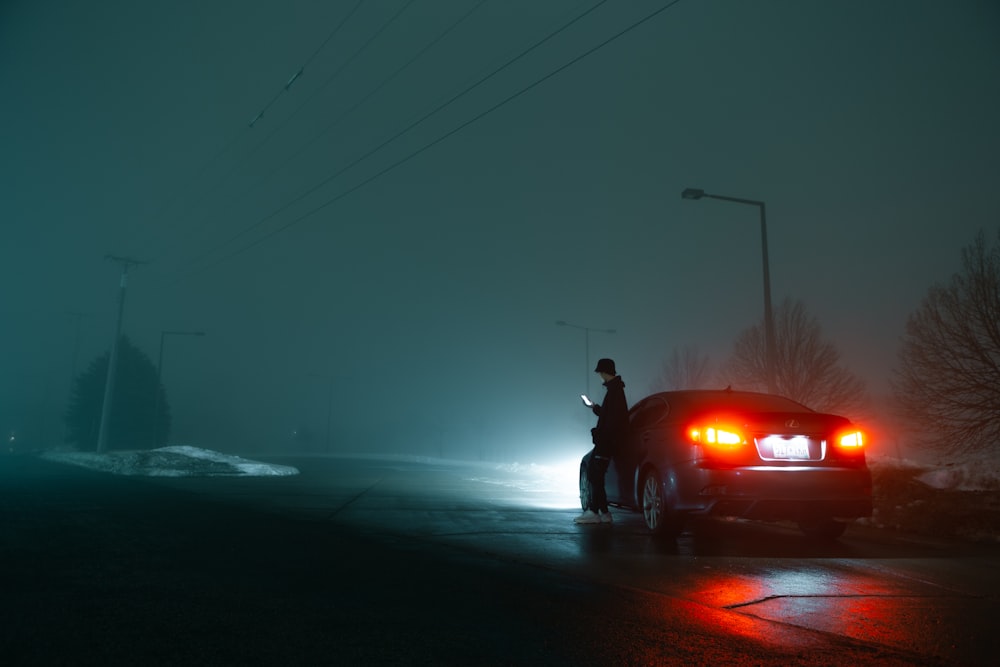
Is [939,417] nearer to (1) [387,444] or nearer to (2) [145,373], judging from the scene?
(2) [145,373]

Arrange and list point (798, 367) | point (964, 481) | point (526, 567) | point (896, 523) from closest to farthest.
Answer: point (526, 567)
point (896, 523)
point (964, 481)
point (798, 367)

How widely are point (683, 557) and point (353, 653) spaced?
3903mm

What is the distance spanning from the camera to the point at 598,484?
29.5 ft

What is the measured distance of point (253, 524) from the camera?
8062 millimetres

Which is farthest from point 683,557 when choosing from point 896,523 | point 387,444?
point 387,444

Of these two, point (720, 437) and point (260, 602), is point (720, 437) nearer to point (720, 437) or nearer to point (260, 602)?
point (720, 437)

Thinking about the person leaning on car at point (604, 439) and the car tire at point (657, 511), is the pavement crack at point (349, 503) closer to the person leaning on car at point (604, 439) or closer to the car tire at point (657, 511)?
the person leaning on car at point (604, 439)

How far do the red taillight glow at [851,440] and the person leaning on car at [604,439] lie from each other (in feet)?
7.85

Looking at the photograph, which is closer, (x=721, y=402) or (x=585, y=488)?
(x=721, y=402)

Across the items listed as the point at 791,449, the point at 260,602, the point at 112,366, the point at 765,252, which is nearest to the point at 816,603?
the point at 791,449

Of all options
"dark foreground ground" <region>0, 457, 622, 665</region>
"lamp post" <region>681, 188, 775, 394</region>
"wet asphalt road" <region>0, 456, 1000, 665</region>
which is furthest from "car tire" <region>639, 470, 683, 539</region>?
"lamp post" <region>681, 188, 775, 394</region>

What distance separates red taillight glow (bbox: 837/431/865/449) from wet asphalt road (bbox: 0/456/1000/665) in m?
0.98

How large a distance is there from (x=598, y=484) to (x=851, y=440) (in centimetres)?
292

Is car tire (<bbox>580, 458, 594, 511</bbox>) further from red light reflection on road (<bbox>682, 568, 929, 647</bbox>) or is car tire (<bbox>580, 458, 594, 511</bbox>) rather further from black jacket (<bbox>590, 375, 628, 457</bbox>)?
red light reflection on road (<bbox>682, 568, 929, 647</bbox>)
